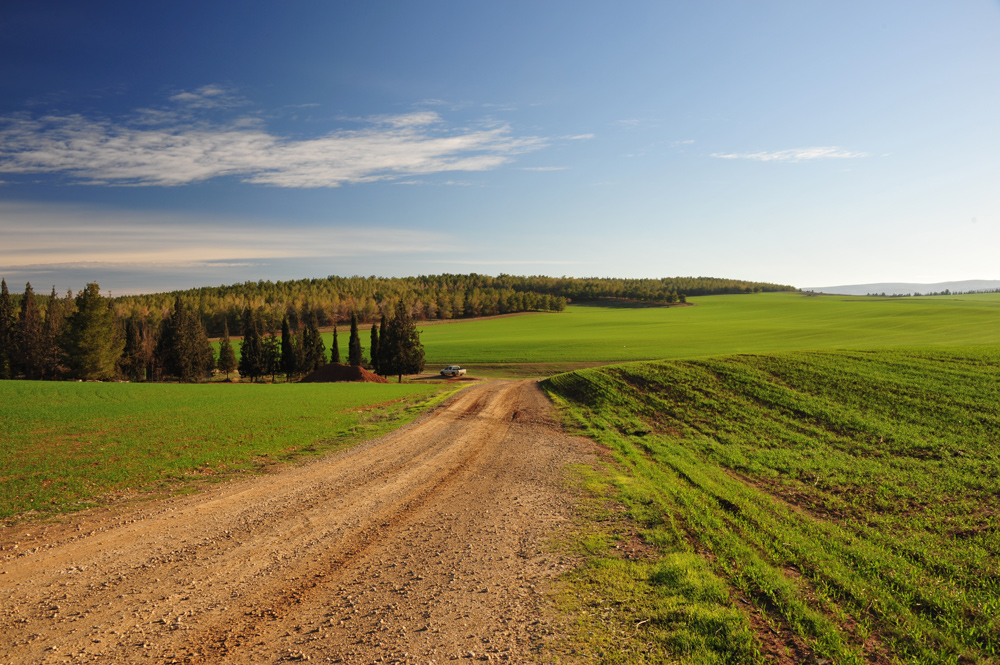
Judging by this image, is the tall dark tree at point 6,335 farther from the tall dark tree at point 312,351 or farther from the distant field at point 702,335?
the distant field at point 702,335

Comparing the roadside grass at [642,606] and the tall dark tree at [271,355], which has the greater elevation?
the roadside grass at [642,606]

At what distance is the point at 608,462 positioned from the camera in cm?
1616

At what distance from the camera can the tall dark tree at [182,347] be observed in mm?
74875

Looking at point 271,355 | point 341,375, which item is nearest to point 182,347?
point 271,355

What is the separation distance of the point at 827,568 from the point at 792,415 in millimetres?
13093

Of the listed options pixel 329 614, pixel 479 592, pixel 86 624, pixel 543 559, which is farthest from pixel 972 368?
pixel 86 624

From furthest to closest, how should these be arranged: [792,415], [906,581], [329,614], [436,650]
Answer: [792,415] < [906,581] < [329,614] < [436,650]

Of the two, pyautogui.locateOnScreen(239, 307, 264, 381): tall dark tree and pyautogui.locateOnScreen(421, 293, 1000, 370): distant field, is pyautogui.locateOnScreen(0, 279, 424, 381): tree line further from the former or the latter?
pyautogui.locateOnScreen(421, 293, 1000, 370): distant field

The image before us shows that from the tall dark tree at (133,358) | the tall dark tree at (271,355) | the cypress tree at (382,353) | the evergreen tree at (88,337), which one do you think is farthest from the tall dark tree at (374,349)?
the tall dark tree at (133,358)

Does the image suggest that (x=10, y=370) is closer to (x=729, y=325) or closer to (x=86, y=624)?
(x=86, y=624)

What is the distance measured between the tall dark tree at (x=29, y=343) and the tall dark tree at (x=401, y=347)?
53347mm

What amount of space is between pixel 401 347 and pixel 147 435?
4637 centimetres

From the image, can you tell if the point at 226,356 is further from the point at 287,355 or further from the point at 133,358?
the point at 133,358

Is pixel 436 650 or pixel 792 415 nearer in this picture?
pixel 436 650
